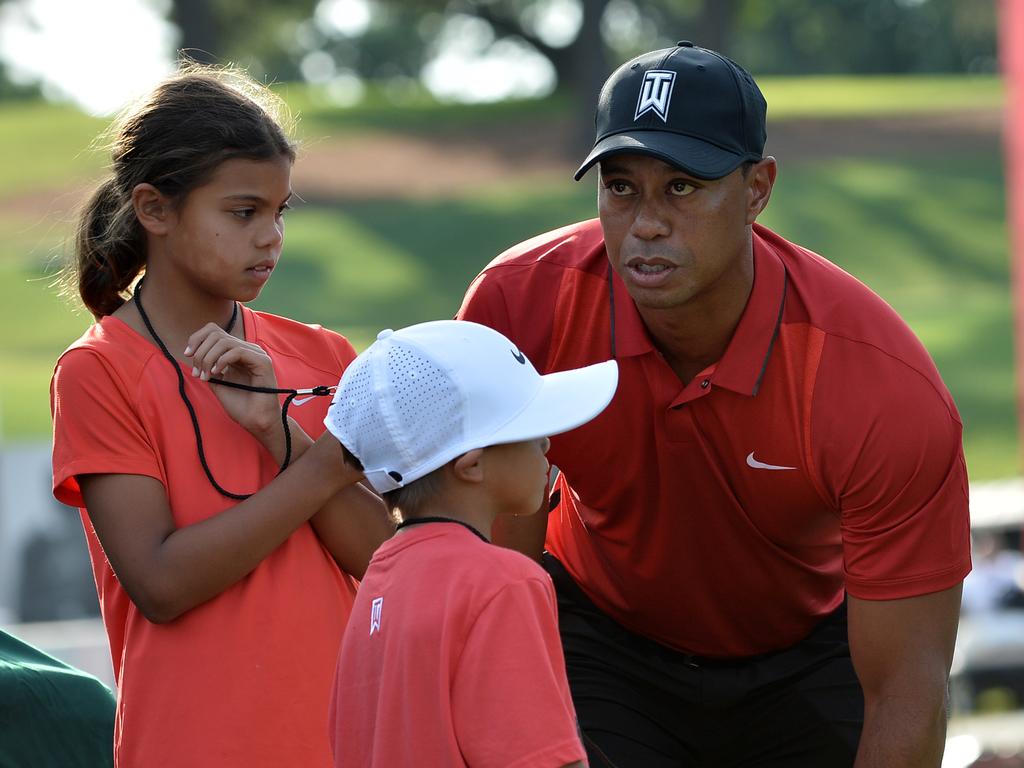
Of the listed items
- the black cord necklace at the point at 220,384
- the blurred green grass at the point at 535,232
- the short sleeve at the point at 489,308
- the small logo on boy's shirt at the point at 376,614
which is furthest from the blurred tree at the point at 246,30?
the small logo on boy's shirt at the point at 376,614

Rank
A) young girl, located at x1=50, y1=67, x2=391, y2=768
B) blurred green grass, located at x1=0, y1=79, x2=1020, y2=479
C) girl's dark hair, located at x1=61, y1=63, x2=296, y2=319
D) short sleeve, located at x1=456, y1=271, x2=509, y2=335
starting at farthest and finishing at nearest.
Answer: blurred green grass, located at x1=0, y1=79, x2=1020, y2=479 → short sleeve, located at x1=456, y1=271, x2=509, y2=335 → girl's dark hair, located at x1=61, y1=63, x2=296, y2=319 → young girl, located at x1=50, y1=67, x2=391, y2=768

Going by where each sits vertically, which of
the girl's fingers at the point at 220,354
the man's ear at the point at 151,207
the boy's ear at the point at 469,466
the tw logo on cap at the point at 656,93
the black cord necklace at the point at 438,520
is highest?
the tw logo on cap at the point at 656,93

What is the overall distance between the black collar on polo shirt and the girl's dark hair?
0.85 metres

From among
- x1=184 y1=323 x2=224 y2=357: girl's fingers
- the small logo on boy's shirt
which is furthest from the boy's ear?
x1=184 y1=323 x2=224 y2=357: girl's fingers

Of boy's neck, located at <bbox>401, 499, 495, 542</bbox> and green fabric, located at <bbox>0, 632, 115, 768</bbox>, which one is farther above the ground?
boy's neck, located at <bbox>401, 499, 495, 542</bbox>

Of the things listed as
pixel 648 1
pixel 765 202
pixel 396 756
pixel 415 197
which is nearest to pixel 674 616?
pixel 765 202

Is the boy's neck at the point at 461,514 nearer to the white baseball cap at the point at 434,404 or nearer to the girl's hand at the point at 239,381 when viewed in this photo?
the white baseball cap at the point at 434,404

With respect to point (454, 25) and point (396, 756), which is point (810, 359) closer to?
point (396, 756)

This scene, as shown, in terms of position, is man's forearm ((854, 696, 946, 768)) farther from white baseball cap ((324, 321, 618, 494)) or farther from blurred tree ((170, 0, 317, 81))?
blurred tree ((170, 0, 317, 81))

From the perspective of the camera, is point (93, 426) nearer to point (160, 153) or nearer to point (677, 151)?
point (160, 153)

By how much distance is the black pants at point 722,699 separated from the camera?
3.86m

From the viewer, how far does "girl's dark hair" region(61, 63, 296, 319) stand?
3156 millimetres

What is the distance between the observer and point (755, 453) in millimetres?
3459

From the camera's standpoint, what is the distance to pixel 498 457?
9.06ft
